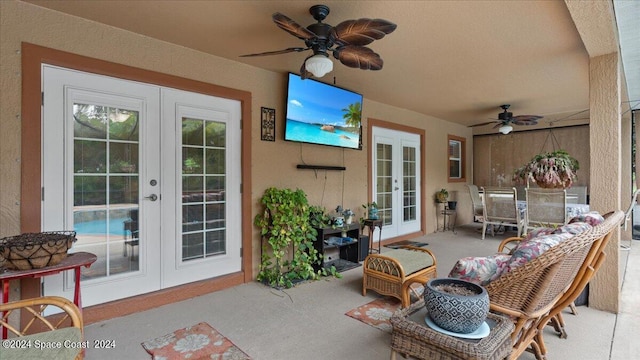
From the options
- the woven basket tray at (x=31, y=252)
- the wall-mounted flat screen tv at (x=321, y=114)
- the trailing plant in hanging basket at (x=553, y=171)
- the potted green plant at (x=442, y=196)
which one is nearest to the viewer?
the woven basket tray at (x=31, y=252)

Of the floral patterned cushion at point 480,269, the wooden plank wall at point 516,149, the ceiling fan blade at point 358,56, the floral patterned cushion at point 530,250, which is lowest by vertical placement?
the floral patterned cushion at point 480,269

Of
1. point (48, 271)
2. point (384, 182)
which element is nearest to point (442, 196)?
point (384, 182)

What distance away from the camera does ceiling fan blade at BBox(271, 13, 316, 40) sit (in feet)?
6.54

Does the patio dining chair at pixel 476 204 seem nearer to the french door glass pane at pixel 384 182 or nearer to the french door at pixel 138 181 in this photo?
the french door glass pane at pixel 384 182

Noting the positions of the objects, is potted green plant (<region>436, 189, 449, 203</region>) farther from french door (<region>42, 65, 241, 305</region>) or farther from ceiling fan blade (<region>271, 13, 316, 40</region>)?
ceiling fan blade (<region>271, 13, 316, 40</region>)

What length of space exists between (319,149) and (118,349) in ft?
9.77

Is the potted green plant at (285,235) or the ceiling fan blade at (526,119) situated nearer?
the potted green plant at (285,235)

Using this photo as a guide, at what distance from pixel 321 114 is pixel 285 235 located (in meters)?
1.66

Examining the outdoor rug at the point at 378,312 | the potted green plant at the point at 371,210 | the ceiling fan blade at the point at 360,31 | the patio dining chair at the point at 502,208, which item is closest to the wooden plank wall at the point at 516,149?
the patio dining chair at the point at 502,208

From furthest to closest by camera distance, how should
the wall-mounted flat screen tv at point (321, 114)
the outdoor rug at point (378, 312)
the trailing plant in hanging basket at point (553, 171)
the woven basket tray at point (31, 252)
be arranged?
the trailing plant in hanging basket at point (553, 171) → the wall-mounted flat screen tv at point (321, 114) → the outdoor rug at point (378, 312) → the woven basket tray at point (31, 252)

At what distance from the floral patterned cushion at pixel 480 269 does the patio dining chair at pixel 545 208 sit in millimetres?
3526

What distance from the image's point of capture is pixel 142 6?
89.3 inches

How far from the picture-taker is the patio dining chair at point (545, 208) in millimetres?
4398

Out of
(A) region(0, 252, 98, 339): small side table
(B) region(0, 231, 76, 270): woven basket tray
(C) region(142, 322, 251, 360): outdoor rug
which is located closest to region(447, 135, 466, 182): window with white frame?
(C) region(142, 322, 251, 360): outdoor rug
